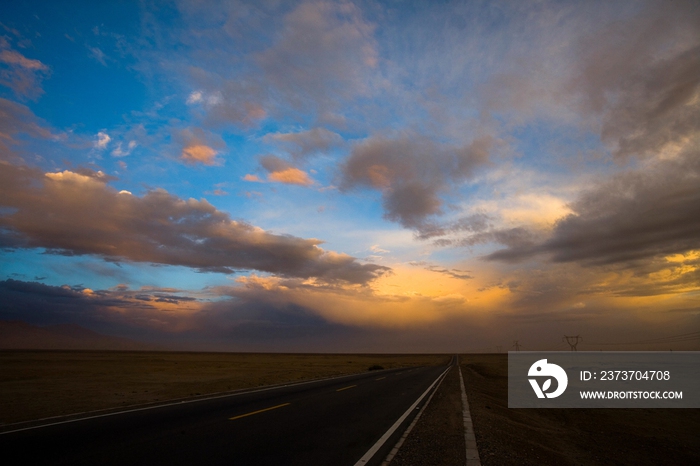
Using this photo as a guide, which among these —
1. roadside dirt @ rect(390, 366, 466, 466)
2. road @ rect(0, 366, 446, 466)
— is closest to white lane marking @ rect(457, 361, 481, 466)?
roadside dirt @ rect(390, 366, 466, 466)

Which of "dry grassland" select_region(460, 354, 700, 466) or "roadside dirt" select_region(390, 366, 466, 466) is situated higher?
"roadside dirt" select_region(390, 366, 466, 466)

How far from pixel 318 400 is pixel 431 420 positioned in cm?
553

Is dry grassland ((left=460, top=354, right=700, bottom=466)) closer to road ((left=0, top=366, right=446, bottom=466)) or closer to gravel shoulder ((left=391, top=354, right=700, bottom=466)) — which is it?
gravel shoulder ((left=391, top=354, right=700, bottom=466))

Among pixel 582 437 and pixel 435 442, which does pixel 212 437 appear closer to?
pixel 435 442

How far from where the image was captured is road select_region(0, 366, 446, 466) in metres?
6.89

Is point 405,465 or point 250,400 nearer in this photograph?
point 405,465

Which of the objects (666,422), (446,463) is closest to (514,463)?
(446,463)

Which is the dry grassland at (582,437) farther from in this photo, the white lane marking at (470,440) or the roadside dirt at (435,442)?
the roadside dirt at (435,442)

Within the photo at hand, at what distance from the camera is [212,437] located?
8.45 meters

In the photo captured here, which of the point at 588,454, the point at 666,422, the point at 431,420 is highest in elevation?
the point at 431,420

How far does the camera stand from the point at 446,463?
7.27 m

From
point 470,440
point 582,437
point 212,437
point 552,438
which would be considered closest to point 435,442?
point 470,440

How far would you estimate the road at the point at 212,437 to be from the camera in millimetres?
6891

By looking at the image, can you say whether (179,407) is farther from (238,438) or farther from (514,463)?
(514,463)
